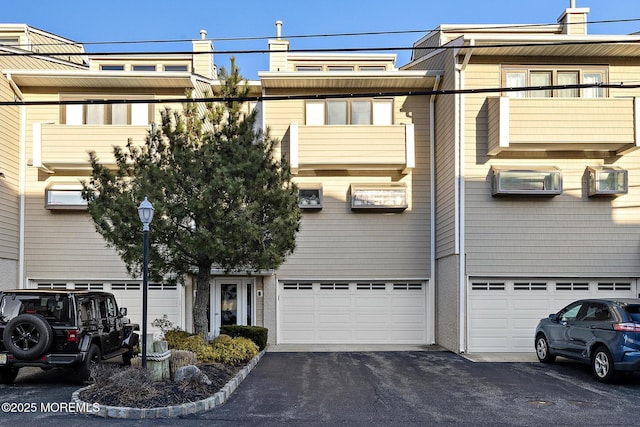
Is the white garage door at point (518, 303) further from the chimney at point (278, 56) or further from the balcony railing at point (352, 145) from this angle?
the chimney at point (278, 56)

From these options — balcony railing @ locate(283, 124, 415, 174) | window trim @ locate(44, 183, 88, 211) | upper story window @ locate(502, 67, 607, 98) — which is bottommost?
window trim @ locate(44, 183, 88, 211)

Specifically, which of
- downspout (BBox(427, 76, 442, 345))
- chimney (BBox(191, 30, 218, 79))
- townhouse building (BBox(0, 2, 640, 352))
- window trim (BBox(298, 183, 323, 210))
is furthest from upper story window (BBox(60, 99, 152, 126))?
downspout (BBox(427, 76, 442, 345))

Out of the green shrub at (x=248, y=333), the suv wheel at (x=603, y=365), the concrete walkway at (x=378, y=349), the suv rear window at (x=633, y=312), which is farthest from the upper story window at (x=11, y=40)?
the suv rear window at (x=633, y=312)

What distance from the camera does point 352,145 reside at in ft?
57.5

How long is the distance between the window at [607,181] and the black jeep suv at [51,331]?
12.4 meters

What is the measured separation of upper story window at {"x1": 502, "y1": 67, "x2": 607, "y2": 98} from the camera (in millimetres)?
16281

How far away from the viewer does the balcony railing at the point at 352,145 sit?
17453mm

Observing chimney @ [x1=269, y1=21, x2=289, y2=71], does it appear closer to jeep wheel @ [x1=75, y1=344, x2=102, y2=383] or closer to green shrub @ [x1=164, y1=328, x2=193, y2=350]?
green shrub @ [x1=164, y1=328, x2=193, y2=350]

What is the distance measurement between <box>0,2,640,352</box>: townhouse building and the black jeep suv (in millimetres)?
5432

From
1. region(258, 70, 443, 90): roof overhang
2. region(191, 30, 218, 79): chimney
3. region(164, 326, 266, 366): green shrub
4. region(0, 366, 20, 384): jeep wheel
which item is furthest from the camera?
region(191, 30, 218, 79): chimney

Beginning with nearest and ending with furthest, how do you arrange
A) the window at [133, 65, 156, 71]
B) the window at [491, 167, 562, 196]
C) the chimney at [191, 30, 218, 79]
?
1. the window at [491, 167, 562, 196]
2. the chimney at [191, 30, 218, 79]
3. the window at [133, 65, 156, 71]

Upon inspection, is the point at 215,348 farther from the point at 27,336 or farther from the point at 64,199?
the point at 64,199

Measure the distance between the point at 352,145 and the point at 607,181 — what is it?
22.5ft

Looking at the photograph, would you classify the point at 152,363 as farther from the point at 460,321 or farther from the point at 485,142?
the point at 485,142
